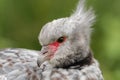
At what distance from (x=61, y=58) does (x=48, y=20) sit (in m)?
2.45

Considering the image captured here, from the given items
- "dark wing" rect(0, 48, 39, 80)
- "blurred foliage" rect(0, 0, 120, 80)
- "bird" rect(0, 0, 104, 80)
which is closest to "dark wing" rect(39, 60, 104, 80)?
"bird" rect(0, 0, 104, 80)

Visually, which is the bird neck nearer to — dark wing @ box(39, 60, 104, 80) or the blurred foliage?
dark wing @ box(39, 60, 104, 80)

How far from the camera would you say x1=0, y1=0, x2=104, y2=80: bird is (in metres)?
5.14

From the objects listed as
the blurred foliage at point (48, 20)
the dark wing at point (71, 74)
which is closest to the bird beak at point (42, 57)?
the dark wing at point (71, 74)

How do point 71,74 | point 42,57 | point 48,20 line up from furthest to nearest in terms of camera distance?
point 48,20 < point 71,74 < point 42,57

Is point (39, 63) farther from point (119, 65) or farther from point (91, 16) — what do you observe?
point (119, 65)

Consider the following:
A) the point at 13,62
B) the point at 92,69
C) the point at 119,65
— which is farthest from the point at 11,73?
the point at 119,65

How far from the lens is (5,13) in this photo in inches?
299

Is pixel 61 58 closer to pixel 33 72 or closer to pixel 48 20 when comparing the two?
pixel 33 72

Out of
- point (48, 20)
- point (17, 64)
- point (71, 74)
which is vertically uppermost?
point (48, 20)

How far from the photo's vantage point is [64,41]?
519 cm

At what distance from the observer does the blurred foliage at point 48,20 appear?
23.8ft

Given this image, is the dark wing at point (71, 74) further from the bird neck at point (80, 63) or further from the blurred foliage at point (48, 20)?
the blurred foliage at point (48, 20)

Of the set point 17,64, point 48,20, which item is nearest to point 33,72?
point 17,64
